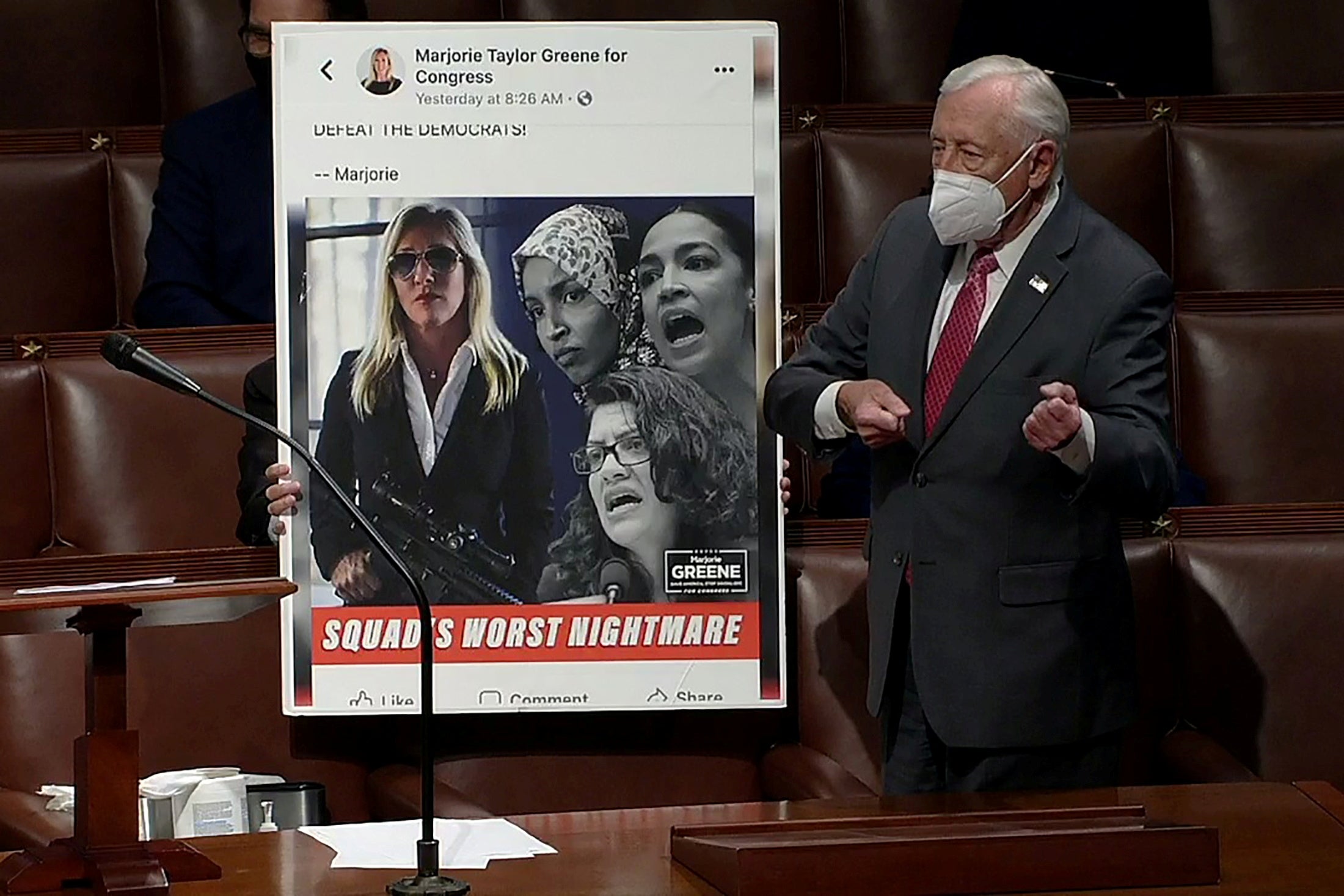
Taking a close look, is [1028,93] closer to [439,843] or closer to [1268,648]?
[1268,648]

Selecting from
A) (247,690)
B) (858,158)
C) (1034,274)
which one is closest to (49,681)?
(247,690)

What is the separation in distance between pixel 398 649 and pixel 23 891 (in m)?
0.77

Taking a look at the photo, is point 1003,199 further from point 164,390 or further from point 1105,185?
point 164,390

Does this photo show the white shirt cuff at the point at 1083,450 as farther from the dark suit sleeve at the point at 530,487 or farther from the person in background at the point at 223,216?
the person in background at the point at 223,216

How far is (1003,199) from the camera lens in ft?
6.02

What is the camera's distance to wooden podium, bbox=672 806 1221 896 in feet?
3.86

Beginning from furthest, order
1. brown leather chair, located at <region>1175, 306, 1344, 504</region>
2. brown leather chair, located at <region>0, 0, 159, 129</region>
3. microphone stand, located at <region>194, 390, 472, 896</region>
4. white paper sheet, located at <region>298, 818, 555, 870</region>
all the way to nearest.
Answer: brown leather chair, located at <region>0, 0, 159, 129</region>
brown leather chair, located at <region>1175, 306, 1344, 504</region>
white paper sheet, located at <region>298, 818, 555, 870</region>
microphone stand, located at <region>194, 390, 472, 896</region>

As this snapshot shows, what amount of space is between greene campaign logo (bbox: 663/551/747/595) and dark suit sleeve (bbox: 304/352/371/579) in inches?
11.7

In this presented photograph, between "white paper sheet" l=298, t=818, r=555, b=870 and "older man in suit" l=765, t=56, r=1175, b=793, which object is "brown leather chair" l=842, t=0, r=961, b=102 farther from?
"white paper sheet" l=298, t=818, r=555, b=870

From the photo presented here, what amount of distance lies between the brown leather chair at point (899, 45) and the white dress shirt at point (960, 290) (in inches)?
46.7

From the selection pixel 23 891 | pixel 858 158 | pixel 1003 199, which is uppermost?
pixel 858 158

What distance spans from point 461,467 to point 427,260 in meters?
0.20

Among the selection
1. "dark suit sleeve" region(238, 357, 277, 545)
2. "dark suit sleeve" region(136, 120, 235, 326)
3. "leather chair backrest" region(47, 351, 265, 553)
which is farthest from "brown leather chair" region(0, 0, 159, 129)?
"dark suit sleeve" region(238, 357, 277, 545)

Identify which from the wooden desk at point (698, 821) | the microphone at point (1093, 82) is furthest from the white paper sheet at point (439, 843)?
the microphone at point (1093, 82)
